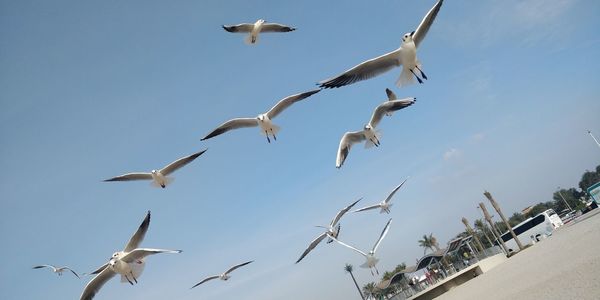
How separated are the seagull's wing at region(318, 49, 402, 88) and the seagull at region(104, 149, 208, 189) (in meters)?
6.00

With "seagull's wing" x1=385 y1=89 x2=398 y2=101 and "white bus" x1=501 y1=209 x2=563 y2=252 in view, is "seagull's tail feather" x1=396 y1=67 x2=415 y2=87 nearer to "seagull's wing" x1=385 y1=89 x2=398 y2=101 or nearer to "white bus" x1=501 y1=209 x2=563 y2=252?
"seagull's wing" x1=385 y1=89 x2=398 y2=101

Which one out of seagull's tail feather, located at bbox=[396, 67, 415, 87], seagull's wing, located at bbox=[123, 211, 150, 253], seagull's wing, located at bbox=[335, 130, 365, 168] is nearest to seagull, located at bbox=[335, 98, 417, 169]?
seagull's wing, located at bbox=[335, 130, 365, 168]

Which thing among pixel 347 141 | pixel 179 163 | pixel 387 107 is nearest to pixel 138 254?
pixel 179 163

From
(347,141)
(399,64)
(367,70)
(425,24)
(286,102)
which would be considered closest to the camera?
(425,24)

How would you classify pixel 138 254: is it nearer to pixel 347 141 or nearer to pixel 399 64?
pixel 347 141

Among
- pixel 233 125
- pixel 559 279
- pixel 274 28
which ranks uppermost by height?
pixel 274 28

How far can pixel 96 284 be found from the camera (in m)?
11.6

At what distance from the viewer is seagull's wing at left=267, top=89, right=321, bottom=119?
46.7 feet

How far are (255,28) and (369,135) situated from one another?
16.2ft

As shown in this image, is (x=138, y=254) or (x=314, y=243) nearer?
(x=138, y=254)

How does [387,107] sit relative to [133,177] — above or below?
below

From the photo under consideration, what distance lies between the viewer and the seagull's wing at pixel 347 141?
594 inches

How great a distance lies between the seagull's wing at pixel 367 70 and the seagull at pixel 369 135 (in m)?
3.08

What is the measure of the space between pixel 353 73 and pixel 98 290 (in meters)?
8.39
